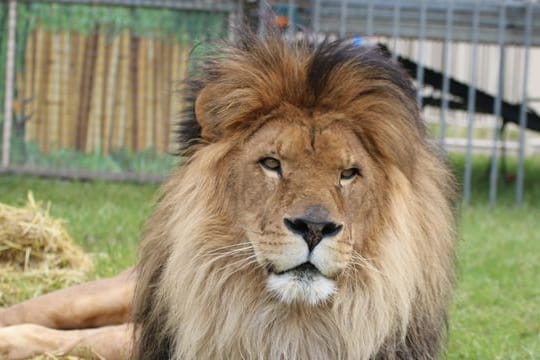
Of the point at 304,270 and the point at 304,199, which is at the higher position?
the point at 304,199

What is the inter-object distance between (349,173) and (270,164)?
8.6 inches

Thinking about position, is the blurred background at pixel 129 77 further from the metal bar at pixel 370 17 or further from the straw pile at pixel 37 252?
the straw pile at pixel 37 252

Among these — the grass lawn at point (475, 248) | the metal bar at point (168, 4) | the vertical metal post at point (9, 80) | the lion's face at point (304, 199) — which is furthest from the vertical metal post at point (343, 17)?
the lion's face at point (304, 199)

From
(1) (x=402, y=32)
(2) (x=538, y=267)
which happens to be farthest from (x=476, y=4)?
(2) (x=538, y=267)

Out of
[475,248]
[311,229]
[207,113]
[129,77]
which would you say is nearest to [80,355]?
[207,113]

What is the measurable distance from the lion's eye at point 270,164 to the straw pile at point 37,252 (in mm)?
2535

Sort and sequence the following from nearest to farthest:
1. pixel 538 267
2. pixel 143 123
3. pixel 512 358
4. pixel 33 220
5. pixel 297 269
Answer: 1. pixel 297 269
2. pixel 512 358
3. pixel 33 220
4. pixel 538 267
5. pixel 143 123

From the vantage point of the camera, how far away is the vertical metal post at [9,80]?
9.66 metres

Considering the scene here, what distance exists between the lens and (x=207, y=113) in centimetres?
323

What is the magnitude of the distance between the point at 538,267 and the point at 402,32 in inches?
157

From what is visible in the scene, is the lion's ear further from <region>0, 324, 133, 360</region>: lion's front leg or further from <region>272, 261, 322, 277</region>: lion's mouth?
<region>0, 324, 133, 360</region>: lion's front leg

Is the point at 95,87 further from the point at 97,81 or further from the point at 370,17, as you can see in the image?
the point at 370,17

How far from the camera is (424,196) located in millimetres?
3264

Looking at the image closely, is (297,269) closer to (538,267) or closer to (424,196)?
(424,196)
